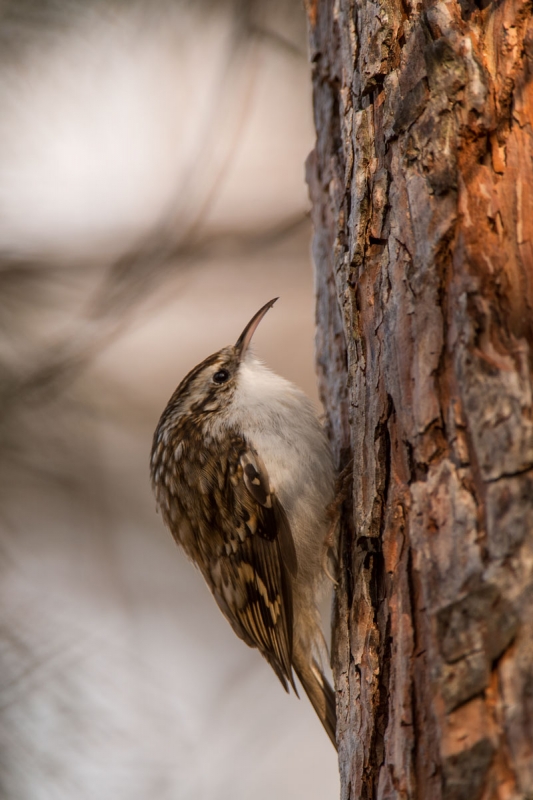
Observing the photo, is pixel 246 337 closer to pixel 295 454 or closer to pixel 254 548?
pixel 295 454

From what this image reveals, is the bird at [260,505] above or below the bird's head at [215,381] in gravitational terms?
below

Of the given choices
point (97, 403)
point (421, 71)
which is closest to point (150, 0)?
point (97, 403)

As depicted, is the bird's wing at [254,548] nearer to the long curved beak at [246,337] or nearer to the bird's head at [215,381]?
the bird's head at [215,381]

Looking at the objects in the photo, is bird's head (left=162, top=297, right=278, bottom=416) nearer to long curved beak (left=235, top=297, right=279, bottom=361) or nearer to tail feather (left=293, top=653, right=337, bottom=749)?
long curved beak (left=235, top=297, right=279, bottom=361)

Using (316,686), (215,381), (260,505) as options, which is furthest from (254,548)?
(215,381)

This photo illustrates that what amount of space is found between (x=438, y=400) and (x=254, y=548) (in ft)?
4.07

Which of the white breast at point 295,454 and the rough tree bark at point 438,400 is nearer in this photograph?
the rough tree bark at point 438,400

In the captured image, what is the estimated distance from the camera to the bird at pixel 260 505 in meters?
2.37

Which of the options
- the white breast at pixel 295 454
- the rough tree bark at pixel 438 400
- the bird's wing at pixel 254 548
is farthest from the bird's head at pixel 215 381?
the rough tree bark at pixel 438 400

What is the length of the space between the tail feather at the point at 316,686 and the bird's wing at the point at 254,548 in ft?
0.20

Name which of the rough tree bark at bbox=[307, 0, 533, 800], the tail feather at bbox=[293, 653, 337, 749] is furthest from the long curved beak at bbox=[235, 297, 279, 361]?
the tail feather at bbox=[293, 653, 337, 749]

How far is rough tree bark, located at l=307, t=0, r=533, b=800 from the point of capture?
118cm

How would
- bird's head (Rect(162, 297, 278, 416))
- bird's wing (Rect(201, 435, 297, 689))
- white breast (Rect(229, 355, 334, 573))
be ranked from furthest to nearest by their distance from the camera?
bird's head (Rect(162, 297, 278, 416))
bird's wing (Rect(201, 435, 297, 689))
white breast (Rect(229, 355, 334, 573))

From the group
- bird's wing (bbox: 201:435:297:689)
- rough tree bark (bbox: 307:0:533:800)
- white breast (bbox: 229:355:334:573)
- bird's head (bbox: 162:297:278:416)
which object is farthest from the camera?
bird's head (bbox: 162:297:278:416)
